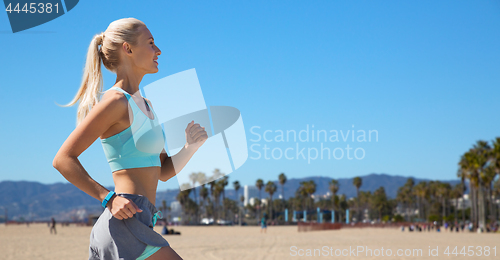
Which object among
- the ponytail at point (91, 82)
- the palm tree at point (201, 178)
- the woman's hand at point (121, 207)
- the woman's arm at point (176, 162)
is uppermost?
the ponytail at point (91, 82)

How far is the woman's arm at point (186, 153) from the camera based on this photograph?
2250 mm

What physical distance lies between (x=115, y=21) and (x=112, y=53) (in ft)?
0.45

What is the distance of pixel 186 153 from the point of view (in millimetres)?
2271

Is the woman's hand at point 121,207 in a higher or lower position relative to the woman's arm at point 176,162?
lower

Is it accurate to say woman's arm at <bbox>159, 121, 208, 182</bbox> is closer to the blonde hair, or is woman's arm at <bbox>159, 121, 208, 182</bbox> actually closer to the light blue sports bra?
the light blue sports bra

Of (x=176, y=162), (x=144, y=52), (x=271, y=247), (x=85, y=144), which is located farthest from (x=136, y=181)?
(x=271, y=247)

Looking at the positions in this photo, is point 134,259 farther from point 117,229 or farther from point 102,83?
point 102,83

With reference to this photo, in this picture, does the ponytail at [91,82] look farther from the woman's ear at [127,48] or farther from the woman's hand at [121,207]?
the woman's hand at [121,207]

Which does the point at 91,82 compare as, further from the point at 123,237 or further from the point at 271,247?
the point at 271,247

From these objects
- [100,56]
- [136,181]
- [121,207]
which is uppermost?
[100,56]

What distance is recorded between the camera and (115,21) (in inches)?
79.5

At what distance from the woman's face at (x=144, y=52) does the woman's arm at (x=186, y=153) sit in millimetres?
368

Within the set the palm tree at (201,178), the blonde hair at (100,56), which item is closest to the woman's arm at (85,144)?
the blonde hair at (100,56)

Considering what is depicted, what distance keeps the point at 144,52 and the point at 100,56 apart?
0.22 m
